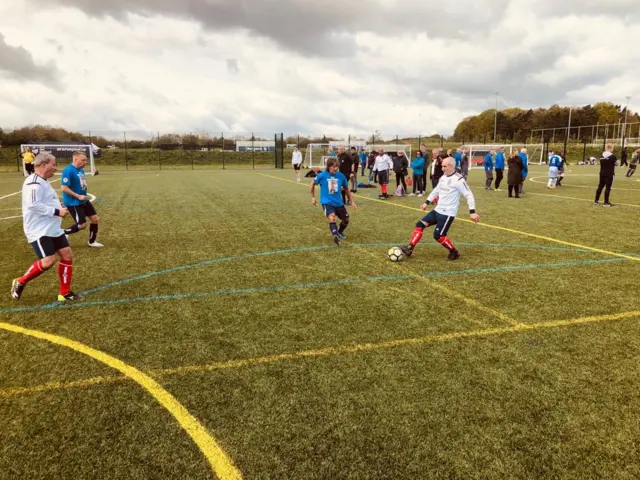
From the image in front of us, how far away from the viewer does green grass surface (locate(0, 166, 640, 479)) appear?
122 inches

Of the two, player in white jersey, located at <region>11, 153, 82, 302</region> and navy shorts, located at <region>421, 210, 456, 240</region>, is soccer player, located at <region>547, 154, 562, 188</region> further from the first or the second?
player in white jersey, located at <region>11, 153, 82, 302</region>

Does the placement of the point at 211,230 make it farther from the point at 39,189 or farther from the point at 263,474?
the point at 263,474

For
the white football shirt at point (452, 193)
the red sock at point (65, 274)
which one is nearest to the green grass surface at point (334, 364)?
the red sock at point (65, 274)

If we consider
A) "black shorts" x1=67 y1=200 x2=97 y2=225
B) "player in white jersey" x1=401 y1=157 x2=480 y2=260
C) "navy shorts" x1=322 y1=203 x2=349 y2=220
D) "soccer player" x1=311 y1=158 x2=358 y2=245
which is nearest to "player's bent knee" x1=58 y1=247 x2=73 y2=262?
"black shorts" x1=67 y1=200 x2=97 y2=225

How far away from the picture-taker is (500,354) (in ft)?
14.9

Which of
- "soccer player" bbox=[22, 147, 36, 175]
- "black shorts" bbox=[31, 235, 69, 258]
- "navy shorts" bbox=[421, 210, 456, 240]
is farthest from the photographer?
"soccer player" bbox=[22, 147, 36, 175]

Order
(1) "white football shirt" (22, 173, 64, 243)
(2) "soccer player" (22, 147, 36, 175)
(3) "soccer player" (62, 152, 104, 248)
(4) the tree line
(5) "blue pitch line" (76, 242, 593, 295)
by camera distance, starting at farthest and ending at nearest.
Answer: (4) the tree line, (2) "soccer player" (22, 147, 36, 175), (3) "soccer player" (62, 152, 104, 248), (5) "blue pitch line" (76, 242, 593, 295), (1) "white football shirt" (22, 173, 64, 243)

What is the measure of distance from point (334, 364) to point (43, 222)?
14.4ft

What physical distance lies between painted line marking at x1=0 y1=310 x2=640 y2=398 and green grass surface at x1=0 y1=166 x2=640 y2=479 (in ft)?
0.07

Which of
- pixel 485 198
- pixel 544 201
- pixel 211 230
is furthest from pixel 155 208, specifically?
pixel 544 201

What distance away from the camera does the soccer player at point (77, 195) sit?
868 centimetres

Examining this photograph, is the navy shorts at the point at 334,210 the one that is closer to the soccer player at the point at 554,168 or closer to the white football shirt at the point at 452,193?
the white football shirt at the point at 452,193

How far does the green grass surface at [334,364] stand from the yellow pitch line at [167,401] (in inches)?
2.2

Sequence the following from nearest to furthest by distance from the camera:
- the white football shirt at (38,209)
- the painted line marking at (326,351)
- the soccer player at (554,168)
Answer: the painted line marking at (326,351), the white football shirt at (38,209), the soccer player at (554,168)
